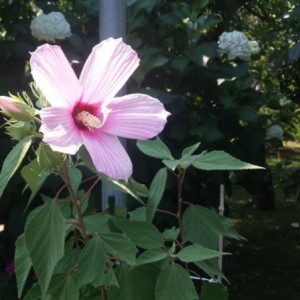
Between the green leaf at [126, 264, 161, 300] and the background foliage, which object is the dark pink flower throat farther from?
the background foliage

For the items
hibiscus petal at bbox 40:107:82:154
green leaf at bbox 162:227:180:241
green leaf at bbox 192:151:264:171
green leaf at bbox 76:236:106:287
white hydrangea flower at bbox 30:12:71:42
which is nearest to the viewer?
hibiscus petal at bbox 40:107:82:154

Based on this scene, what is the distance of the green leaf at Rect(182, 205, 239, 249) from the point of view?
45.4 inches

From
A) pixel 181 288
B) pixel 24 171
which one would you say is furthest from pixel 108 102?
pixel 181 288

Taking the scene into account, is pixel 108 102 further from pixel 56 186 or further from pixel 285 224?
pixel 285 224

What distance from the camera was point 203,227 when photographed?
1.17m

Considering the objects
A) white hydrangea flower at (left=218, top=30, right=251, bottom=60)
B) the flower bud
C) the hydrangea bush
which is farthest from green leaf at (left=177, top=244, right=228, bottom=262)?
white hydrangea flower at (left=218, top=30, right=251, bottom=60)

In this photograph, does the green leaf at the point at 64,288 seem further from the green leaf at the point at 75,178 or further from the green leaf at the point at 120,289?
the green leaf at the point at 75,178

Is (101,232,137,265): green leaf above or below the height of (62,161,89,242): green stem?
below

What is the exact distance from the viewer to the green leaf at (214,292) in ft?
3.90

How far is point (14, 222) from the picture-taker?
2912 millimetres

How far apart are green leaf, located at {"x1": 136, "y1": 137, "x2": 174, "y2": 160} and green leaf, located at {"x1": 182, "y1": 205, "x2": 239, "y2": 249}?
11cm

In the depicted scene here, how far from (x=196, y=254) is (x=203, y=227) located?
0.15 meters

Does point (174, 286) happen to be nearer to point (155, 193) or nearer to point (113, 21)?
point (155, 193)

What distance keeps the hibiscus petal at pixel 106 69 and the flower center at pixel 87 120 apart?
25mm
